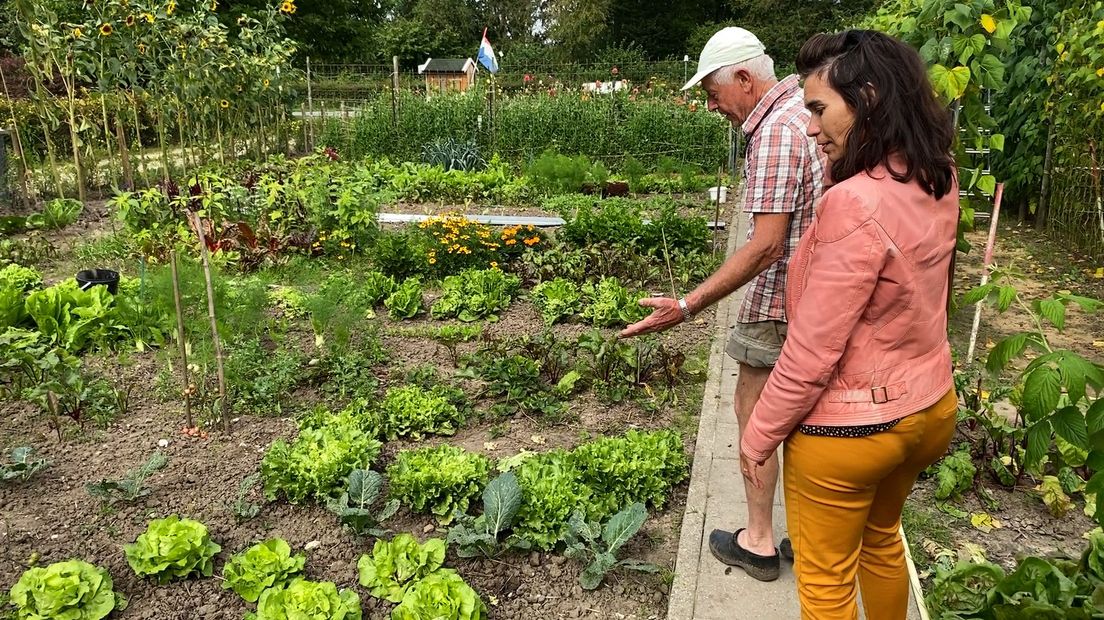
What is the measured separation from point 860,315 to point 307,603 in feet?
6.62

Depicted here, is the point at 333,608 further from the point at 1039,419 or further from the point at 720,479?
the point at 1039,419

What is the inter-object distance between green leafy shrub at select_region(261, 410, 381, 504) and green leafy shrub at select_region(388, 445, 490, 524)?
21 centimetres

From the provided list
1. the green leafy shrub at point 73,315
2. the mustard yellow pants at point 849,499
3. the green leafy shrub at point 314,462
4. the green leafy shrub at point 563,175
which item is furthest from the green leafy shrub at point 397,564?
the green leafy shrub at point 563,175

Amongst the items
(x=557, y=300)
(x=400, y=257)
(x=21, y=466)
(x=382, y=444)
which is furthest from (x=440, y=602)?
(x=400, y=257)

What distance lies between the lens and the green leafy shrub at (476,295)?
5871 millimetres

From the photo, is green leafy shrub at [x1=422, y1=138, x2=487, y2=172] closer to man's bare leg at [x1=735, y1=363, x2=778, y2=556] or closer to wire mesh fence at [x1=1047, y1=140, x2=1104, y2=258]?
wire mesh fence at [x1=1047, y1=140, x2=1104, y2=258]

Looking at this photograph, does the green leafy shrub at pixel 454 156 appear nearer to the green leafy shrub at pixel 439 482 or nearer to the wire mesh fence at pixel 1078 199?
the wire mesh fence at pixel 1078 199

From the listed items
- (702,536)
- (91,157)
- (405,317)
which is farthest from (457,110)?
(702,536)

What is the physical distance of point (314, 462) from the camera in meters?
3.37

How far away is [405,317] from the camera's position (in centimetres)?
590

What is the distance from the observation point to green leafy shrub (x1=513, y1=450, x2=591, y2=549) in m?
3.12

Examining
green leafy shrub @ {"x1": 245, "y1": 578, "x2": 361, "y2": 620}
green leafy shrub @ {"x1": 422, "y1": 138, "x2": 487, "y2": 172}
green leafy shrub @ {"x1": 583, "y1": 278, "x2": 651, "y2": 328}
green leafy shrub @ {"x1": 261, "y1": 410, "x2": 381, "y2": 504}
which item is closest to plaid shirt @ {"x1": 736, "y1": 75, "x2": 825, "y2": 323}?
green leafy shrub @ {"x1": 245, "y1": 578, "x2": 361, "y2": 620}

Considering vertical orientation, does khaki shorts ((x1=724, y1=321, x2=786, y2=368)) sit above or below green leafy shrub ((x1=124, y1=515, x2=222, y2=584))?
above

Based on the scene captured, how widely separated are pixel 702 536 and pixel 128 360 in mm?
3695
